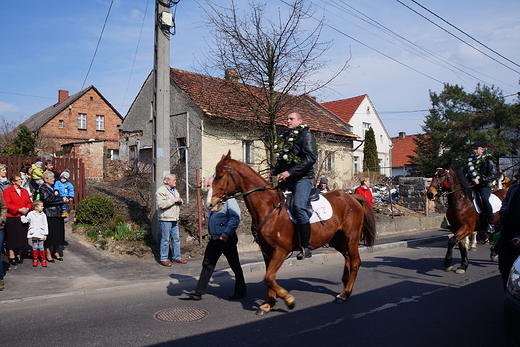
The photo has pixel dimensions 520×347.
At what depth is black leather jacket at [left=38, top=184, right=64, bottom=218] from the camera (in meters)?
8.80

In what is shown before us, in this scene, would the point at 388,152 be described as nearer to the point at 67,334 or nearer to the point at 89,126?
the point at 89,126

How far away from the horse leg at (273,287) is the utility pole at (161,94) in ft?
16.9

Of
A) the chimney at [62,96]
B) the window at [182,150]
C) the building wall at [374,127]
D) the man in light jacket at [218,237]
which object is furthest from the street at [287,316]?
the chimney at [62,96]

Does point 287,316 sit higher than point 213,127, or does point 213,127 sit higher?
point 213,127

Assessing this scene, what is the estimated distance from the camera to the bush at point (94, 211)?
1108cm

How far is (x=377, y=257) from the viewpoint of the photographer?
35.0 feet

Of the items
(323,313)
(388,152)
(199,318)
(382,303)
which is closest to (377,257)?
(382,303)

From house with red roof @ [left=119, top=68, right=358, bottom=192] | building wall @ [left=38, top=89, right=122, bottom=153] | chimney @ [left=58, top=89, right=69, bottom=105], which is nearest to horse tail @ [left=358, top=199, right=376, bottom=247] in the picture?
house with red roof @ [left=119, top=68, right=358, bottom=192]

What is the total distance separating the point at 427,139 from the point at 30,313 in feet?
112

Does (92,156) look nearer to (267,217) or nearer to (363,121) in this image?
(267,217)

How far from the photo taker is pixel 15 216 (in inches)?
327

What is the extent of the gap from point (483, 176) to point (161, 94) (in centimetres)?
810

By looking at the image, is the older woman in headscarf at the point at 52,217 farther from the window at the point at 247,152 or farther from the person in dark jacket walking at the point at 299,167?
the window at the point at 247,152

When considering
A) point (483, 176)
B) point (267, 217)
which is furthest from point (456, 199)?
point (267, 217)
